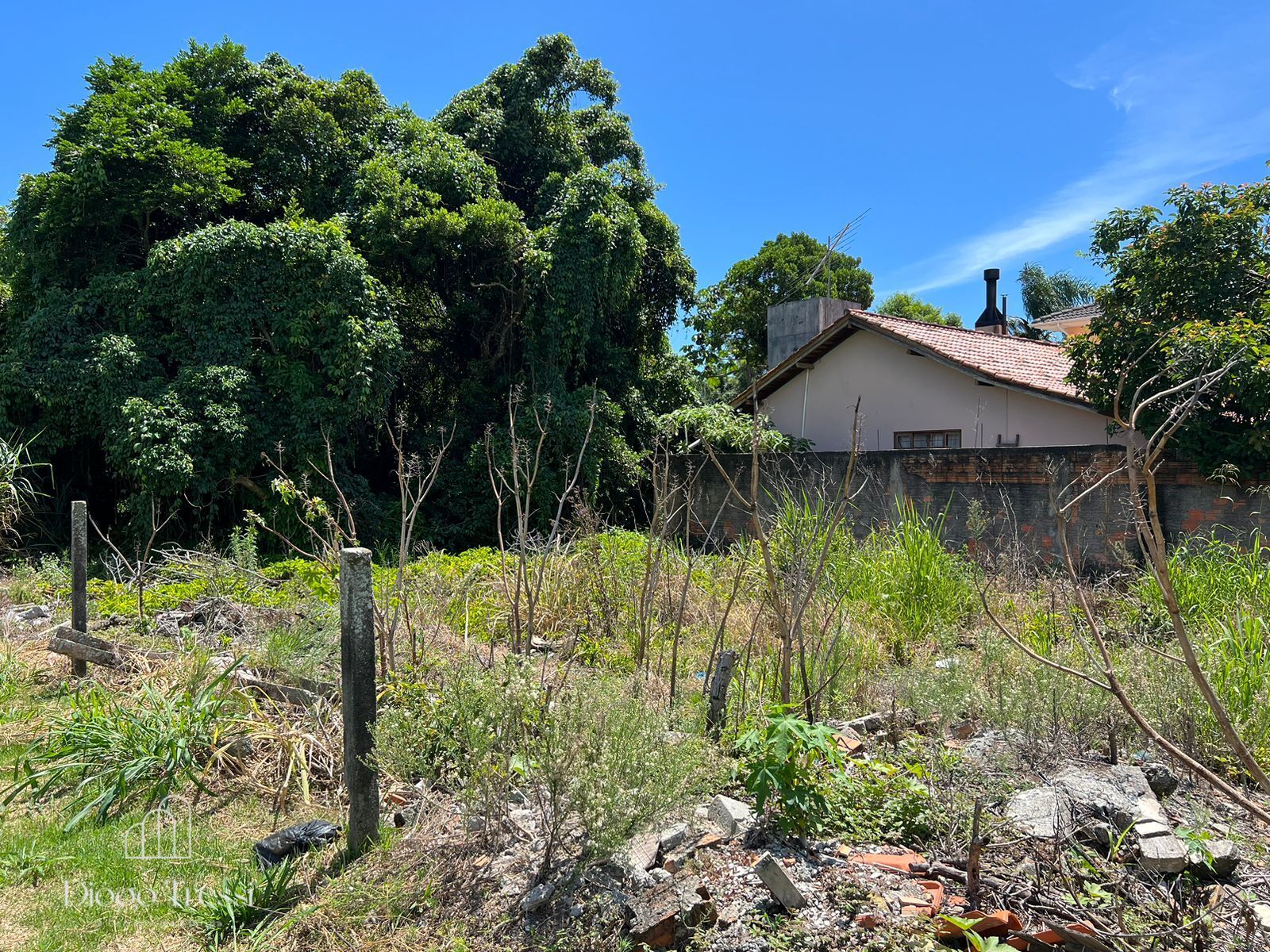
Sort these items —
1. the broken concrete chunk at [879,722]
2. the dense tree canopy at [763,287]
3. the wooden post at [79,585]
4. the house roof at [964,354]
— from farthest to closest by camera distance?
the dense tree canopy at [763,287] < the house roof at [964,354] < the wooden post at [79,585] < the broken concrete chunk at [879,722]

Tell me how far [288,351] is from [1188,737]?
1072 centimetres

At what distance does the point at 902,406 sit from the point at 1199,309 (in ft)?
18.6

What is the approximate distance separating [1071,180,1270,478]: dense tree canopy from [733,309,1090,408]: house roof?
1794mm

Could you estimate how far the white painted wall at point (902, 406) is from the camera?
39.8 ft

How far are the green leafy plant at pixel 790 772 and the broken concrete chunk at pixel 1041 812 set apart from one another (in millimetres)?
676

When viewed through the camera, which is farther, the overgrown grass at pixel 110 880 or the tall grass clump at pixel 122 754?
the tall grass clump at pixel 122 754

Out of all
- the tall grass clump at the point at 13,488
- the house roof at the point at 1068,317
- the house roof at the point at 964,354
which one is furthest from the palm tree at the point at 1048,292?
the tall grass clump at the point at 13,488

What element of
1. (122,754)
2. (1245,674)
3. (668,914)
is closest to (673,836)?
(668,914)

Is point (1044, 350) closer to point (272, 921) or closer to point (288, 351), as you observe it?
point (288, 351)

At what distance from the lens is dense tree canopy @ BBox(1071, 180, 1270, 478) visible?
24.1 feet

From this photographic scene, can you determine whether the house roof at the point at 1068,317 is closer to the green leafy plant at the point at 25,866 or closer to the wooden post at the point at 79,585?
the wooden post at the point at 79,585

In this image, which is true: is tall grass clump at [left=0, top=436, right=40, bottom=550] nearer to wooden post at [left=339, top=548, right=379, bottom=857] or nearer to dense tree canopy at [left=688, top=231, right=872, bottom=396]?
wooden post at [left=339, top=548, right=379, bottom=857]

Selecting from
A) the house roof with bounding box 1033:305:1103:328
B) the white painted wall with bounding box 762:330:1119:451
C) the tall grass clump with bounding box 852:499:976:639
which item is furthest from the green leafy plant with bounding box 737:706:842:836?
the house roof with bounding box 1033:305:1103:328

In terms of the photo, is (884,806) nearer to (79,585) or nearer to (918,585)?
(918,585)
